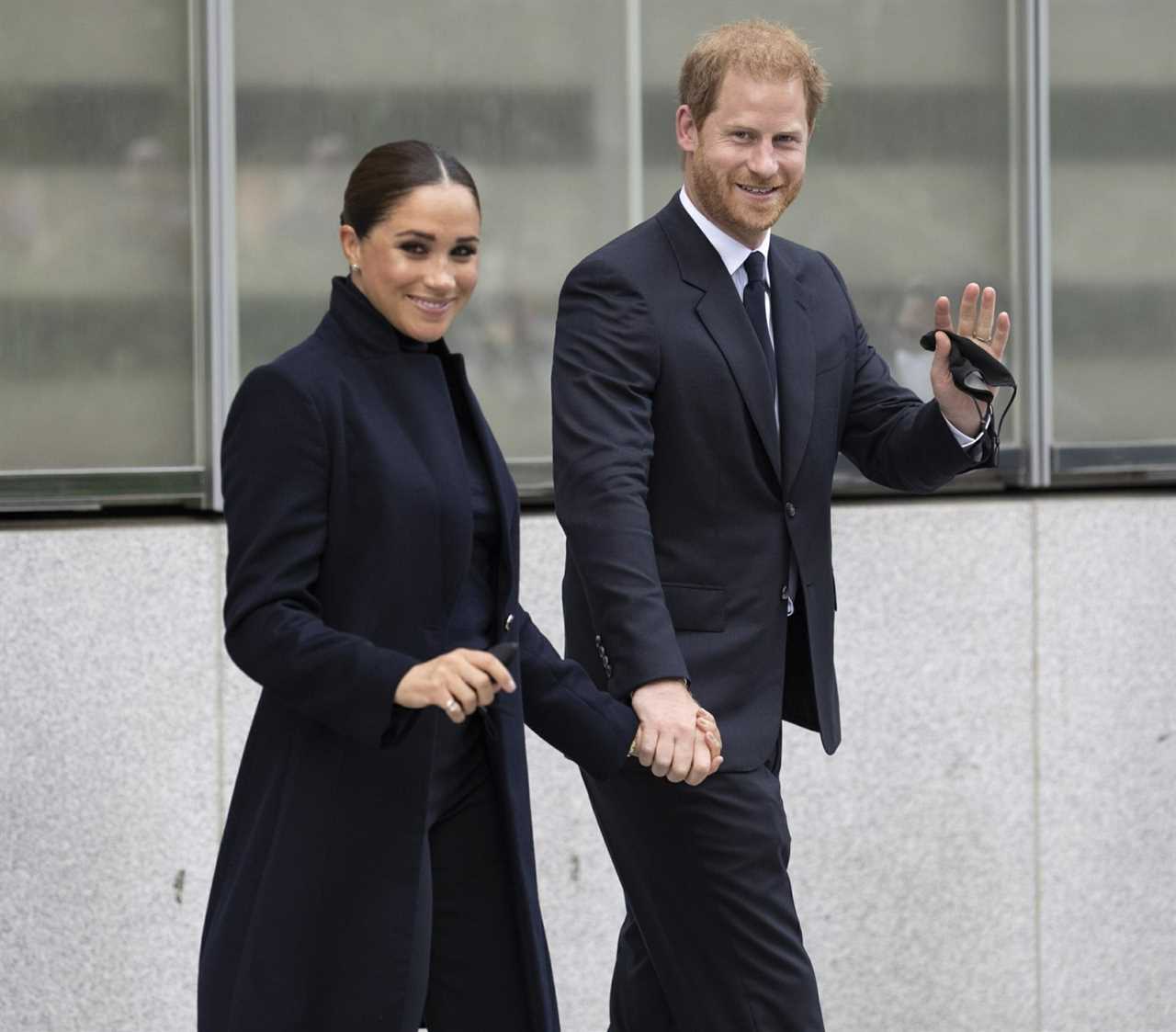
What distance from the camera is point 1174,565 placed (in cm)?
634

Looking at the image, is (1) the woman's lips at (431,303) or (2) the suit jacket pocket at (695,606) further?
(2) the suit jacket pocket at (695,606)

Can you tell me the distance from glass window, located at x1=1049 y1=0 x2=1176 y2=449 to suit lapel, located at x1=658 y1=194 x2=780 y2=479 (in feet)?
7.99

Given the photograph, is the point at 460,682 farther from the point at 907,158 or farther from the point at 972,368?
the point at 907,158

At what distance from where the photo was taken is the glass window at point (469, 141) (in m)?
5.70

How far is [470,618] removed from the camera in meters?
3.42

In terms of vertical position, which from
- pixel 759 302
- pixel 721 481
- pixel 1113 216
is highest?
pixel 1113 216

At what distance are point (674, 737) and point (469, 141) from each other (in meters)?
2.58

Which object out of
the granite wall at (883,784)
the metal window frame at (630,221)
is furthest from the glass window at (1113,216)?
the granite wall at (883,784)

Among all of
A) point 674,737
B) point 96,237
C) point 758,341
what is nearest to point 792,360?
point 758,341

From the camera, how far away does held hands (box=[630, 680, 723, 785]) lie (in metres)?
3.69

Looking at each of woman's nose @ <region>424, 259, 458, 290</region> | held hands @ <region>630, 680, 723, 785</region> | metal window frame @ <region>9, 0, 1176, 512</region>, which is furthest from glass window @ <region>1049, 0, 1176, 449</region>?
woman's nose @ <region>424, 259, 458, 290</region>

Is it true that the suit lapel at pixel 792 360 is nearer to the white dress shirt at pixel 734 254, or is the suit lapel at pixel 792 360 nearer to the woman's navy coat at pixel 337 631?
the white dress shirt at pixel 734 254

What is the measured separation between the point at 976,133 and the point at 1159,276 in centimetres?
70

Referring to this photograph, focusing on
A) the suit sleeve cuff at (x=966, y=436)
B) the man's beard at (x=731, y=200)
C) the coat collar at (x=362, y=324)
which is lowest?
the suit sleeve cuff at (x=966, y=436)
